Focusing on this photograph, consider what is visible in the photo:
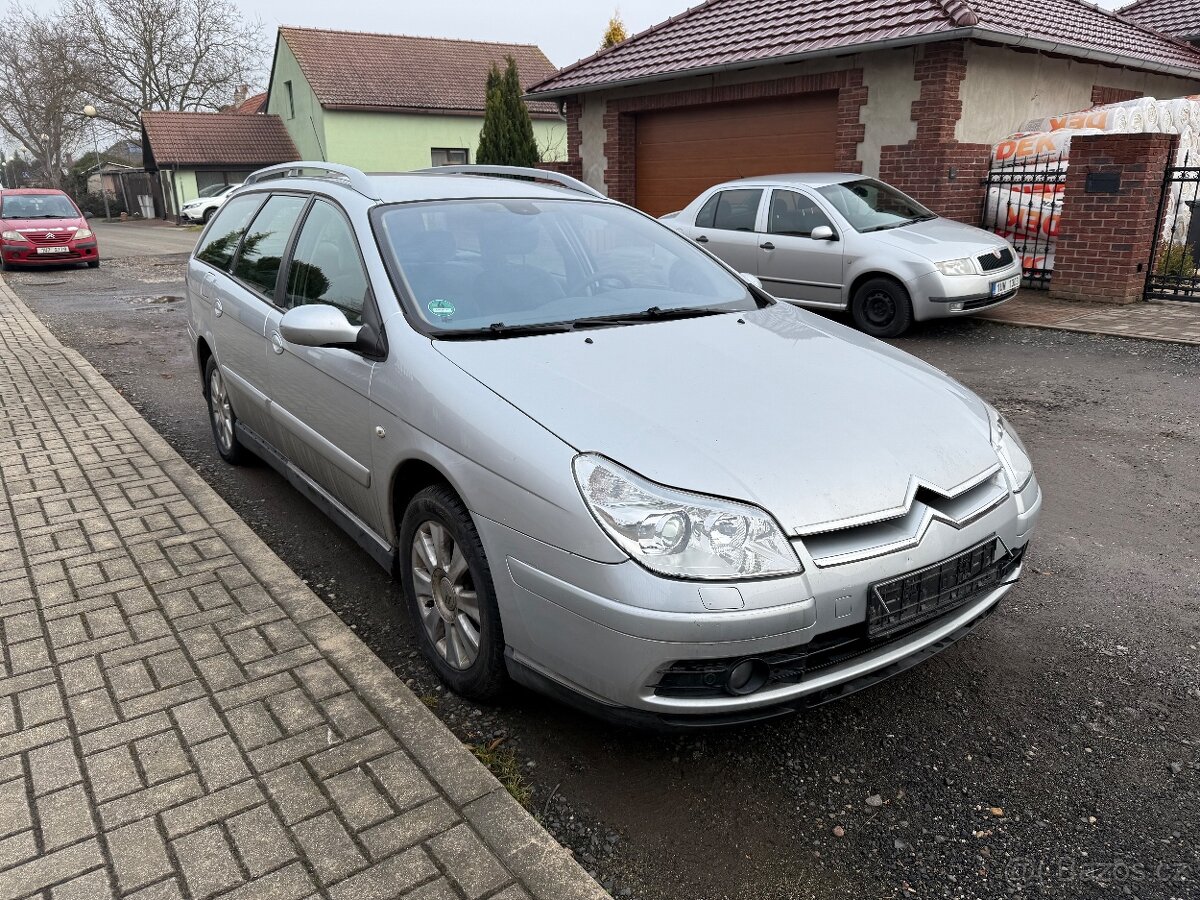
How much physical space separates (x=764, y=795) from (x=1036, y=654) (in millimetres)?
1320

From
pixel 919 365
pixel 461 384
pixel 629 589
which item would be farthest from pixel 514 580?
pixel 919 365

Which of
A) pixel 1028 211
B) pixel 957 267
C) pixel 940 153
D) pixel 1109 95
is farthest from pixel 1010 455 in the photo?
pixel 1109 95

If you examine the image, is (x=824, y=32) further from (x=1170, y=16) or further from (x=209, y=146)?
(x=209, y=146)

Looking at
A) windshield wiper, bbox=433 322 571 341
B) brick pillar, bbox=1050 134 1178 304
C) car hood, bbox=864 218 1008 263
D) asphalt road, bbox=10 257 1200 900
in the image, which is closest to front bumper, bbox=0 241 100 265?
car hood, bbox=864 218 1008 263

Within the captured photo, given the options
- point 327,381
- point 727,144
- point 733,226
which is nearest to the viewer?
point 327,381

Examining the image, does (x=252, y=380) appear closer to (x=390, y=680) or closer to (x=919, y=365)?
(x=390, y=680)

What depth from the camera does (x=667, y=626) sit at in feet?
7.33

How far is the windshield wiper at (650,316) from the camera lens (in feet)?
10.9

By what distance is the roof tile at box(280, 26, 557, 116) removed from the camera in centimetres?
3338

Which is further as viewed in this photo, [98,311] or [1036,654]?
[98,311]

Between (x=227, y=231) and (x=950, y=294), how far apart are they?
251 inches

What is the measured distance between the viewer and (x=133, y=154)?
6844 centimetres

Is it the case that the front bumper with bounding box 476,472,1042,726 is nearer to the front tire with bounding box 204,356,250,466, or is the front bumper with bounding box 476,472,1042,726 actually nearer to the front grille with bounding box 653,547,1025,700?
the front grille with bounding box 653,547,1025,700

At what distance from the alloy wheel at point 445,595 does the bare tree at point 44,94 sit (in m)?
54.8
